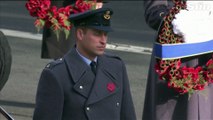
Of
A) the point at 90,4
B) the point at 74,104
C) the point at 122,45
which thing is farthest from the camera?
the point at 122,45

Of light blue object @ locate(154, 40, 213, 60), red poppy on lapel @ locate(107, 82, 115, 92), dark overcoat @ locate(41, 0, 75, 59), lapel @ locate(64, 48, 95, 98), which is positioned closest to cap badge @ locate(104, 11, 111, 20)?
lapel @ locate(64, 48, 95, 98)

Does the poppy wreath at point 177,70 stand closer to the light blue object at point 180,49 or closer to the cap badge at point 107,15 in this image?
the light blue object at point 180,49

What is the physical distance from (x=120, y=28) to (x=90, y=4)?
8.84 metres

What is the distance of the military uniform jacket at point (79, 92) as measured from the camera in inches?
162

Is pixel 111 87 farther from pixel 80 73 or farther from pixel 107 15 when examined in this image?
pixel 107 15

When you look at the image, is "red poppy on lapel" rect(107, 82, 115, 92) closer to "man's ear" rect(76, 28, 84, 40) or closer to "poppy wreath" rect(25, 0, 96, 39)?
"man's ear" rect(76, 28, 84, 40)

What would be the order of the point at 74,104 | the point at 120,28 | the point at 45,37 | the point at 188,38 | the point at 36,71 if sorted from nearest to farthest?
the point at 74,104 < the point at 188,38 < the point at 45,37 < the point at 36,71 < the point at 120,28

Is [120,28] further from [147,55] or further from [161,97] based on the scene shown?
[161,97]

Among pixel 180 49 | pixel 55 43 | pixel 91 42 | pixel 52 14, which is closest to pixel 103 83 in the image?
pixel 91 42

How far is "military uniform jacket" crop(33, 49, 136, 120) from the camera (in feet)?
13.5

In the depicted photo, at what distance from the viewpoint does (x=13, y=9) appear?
18.0 metres

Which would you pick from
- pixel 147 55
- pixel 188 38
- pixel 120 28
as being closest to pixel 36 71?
pixel 147 55

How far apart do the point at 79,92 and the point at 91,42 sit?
10.8 inches

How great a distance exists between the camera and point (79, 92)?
4.18 meters
